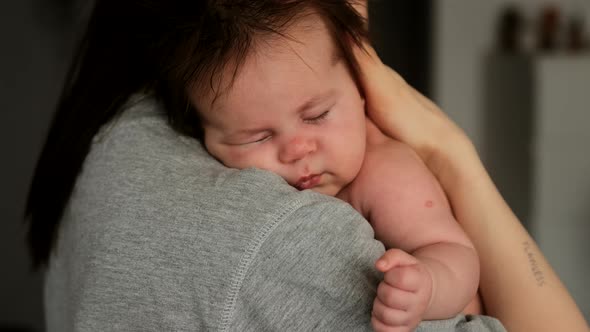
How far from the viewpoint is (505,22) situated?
259 cm

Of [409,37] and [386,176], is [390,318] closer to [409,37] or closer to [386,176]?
[386,176]

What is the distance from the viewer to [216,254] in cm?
69

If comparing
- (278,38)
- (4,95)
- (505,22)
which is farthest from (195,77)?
(4,95)

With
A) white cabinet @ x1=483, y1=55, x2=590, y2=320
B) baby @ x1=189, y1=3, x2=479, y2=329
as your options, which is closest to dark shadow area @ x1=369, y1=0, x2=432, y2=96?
white cabinet @ x1=483, y1=55, x2=590, y2=320

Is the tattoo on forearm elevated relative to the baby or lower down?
lower down

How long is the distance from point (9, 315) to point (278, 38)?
2.54 metres

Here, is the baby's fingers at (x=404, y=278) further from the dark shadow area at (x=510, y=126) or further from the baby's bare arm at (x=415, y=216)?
the dark shadow area at (x=510, y=126)

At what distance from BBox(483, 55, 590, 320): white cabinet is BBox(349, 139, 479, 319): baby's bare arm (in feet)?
5.24

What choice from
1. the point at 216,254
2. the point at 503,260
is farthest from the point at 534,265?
the point at 216,254

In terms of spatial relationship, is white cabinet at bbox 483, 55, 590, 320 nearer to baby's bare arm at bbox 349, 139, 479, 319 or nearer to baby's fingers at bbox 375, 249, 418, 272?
baby's bare arm at bbox 349, 139, 479, 319

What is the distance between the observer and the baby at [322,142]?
2.62ft

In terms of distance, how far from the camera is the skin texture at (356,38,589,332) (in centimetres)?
87

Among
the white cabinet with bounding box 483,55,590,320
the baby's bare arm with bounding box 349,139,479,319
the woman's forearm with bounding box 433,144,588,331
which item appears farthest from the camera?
the white cabinet with bounding box 483,55,590,320

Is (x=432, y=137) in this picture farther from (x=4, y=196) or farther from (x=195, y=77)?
(x=4, y=196)
